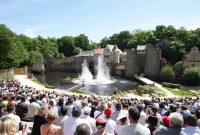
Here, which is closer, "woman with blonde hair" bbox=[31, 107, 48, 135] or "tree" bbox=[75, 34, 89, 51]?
"woman with blonde hair" bbox=[31, 107, 48, 135]

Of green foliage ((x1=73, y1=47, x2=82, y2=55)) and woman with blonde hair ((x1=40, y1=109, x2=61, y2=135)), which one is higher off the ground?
green foliage ((x1=73, y1=47, x2=82, y2=55))

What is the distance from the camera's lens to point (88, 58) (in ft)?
291

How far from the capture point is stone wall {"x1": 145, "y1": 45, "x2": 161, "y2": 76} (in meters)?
65.6

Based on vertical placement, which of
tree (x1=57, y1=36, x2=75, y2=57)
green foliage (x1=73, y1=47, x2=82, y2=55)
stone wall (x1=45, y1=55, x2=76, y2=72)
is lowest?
stone wall (x1=45, y1=55, x2=76, y2=72)

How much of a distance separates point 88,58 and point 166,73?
3750 cm

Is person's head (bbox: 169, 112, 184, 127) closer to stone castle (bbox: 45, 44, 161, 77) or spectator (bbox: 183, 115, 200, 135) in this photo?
spectator (bbox: 183, 115, 200, 135)

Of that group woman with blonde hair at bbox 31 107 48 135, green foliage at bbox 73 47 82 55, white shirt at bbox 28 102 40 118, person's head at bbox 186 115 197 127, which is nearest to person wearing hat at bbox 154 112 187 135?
person's head at bbox 186 115 197 127

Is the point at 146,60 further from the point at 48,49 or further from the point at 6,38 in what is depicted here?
the point at 48,49

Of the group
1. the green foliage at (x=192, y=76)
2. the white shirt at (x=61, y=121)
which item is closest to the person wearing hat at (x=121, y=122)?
the white shirt at (x=61, y=121)

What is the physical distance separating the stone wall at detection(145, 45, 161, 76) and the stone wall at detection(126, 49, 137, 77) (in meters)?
4.14

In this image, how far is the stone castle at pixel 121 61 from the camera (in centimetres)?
6662

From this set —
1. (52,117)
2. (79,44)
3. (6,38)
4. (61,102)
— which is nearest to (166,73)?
(6,38)

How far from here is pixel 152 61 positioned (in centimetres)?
6669

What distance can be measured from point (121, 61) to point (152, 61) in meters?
17.2
